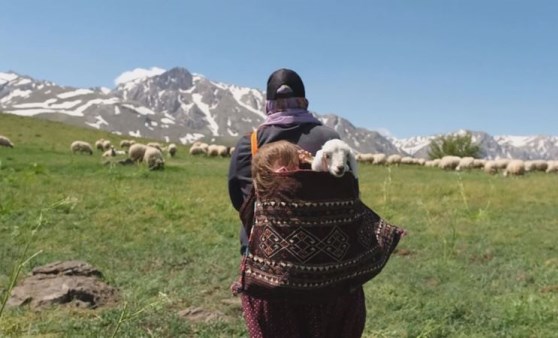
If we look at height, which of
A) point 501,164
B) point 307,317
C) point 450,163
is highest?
point 501,164

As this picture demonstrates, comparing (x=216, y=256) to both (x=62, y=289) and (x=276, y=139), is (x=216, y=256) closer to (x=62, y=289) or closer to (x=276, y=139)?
(x=62, y=289)

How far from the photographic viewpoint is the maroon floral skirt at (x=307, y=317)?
353 centimetres

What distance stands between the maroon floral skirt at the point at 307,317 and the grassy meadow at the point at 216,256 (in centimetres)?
91

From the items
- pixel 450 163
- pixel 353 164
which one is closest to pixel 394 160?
pixel 450 163

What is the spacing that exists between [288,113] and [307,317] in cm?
141

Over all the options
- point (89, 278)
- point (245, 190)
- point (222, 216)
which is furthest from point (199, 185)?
point (245, 190)

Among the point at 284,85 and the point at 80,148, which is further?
the point at 80,148

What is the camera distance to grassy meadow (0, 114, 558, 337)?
6.57 m

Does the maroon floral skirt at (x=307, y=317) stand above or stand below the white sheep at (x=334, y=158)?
below

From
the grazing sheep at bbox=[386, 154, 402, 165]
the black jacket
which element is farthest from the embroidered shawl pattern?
the grazing sheep at bbox=[386, 154, 402, 165]

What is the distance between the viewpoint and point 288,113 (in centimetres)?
377

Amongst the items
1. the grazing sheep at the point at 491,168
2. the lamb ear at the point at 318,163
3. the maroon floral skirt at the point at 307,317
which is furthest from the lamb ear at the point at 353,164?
the grazing sheep at the point at 491,168

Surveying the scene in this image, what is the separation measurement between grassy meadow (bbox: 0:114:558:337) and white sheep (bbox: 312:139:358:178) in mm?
1250

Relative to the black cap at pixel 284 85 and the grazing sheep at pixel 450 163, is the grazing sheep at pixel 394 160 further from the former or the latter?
the black cap at pixel 284 85
